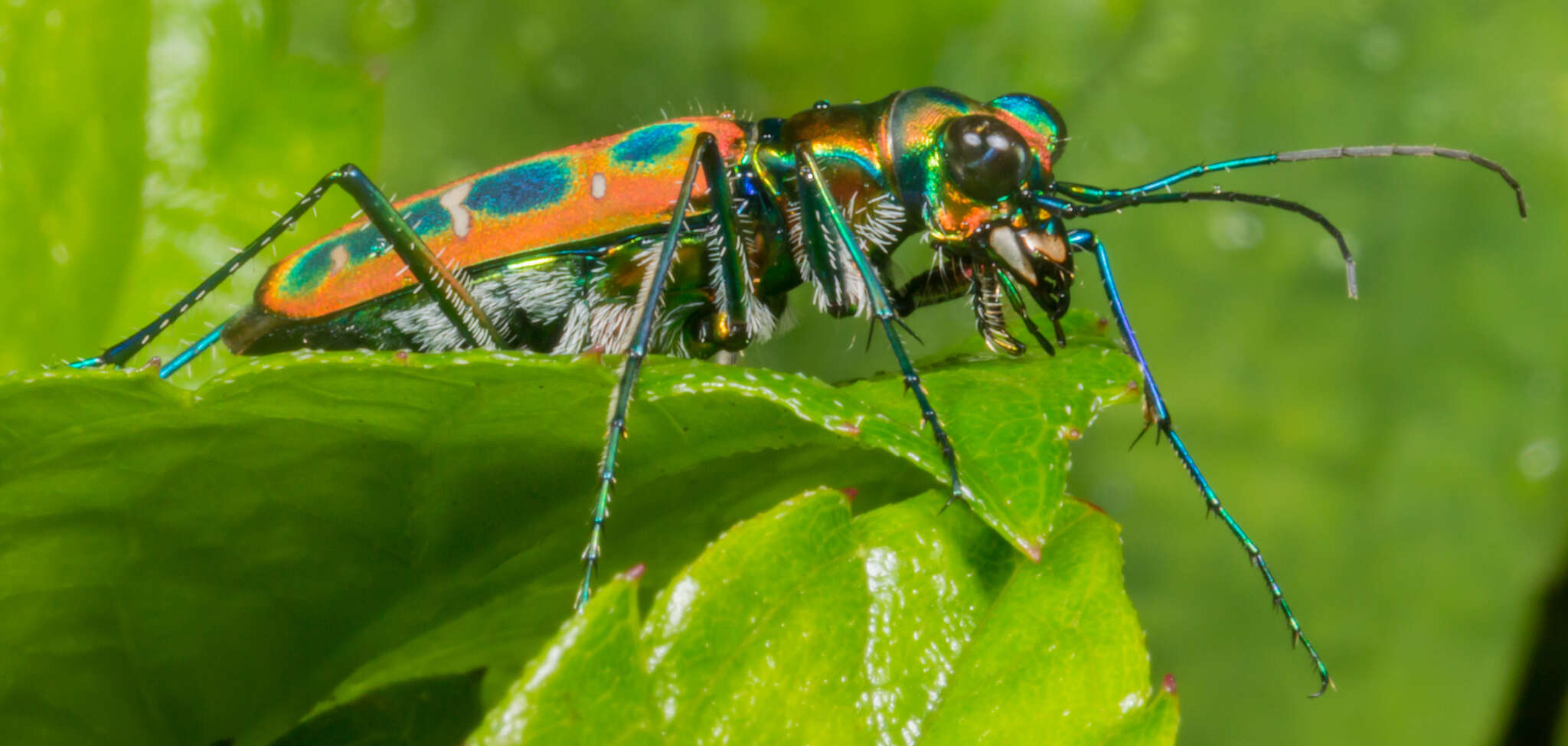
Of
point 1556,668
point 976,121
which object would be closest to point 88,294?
point 976,121

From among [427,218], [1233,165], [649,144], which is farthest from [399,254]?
[1233,165]

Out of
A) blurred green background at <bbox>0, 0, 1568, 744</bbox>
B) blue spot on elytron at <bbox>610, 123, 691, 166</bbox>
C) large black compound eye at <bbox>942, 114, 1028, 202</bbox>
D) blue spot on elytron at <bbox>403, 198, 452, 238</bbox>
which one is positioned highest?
blue spot on elytron at <bbox>403, 198, 452, 238</bbox>

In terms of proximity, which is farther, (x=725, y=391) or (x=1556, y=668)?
(x=1556, y=668)

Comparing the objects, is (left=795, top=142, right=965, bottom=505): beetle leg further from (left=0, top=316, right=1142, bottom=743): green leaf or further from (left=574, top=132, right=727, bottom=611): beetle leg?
(left=574, top=132, right=727, bottom=611): beetle leg

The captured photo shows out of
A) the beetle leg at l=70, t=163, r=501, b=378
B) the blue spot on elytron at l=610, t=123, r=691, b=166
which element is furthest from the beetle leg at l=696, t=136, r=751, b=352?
the beetle leg at l=70, t=163, r=501, b=378

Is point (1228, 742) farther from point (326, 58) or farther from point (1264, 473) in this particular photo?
point (326, 58)

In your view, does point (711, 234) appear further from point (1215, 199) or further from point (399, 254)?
point (1215, 199)

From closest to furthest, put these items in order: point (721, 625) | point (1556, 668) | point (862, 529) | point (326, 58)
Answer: point (721, 625)
point (862, 529)
point (326, 58)
point (1556, 668)
